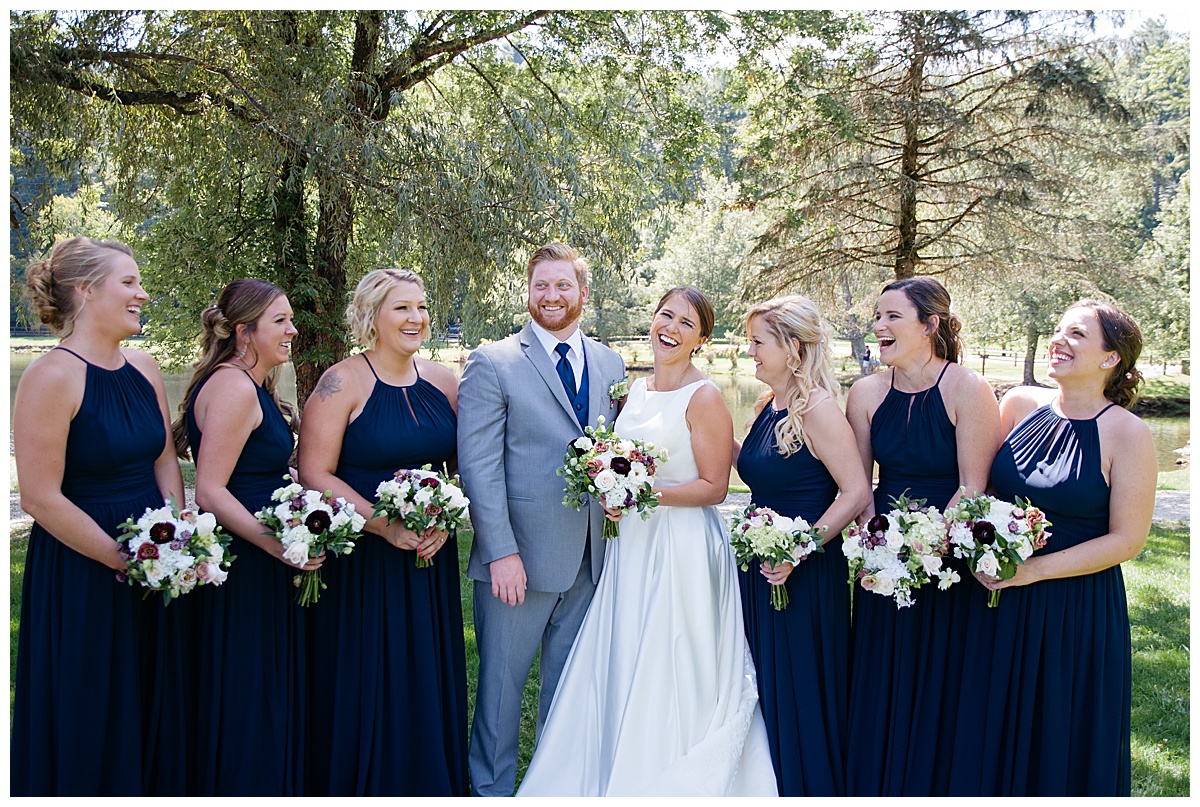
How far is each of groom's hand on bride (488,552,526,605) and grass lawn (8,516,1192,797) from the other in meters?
1.04

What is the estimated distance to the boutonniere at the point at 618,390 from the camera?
14.1 feet

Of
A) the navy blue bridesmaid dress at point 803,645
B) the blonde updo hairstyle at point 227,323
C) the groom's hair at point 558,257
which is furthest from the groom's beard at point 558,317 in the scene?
the blonde updo hairstyle at point 227,323

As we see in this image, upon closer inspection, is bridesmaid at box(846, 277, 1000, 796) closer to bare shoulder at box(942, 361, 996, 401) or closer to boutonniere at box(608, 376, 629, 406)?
bare shoulder at box(942, 361, 996, 401)

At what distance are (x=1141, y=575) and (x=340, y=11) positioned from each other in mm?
10464

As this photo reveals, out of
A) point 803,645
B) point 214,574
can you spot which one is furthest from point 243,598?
point 803,645

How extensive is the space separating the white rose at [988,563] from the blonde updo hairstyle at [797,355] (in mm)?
898

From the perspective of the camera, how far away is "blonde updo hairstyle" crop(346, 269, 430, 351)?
159 inches

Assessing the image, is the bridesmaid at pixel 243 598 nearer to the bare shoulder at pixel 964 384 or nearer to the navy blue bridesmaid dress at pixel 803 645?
the navy blue bridesmaid dress at pixel 803 645

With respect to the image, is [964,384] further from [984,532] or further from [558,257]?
[558,257]

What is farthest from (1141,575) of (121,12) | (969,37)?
(121,12)

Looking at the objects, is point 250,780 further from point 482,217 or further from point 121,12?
point 121,12

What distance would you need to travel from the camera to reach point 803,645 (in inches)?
156

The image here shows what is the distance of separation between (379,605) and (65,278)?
72.7 inches

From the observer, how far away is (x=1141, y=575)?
872cm
